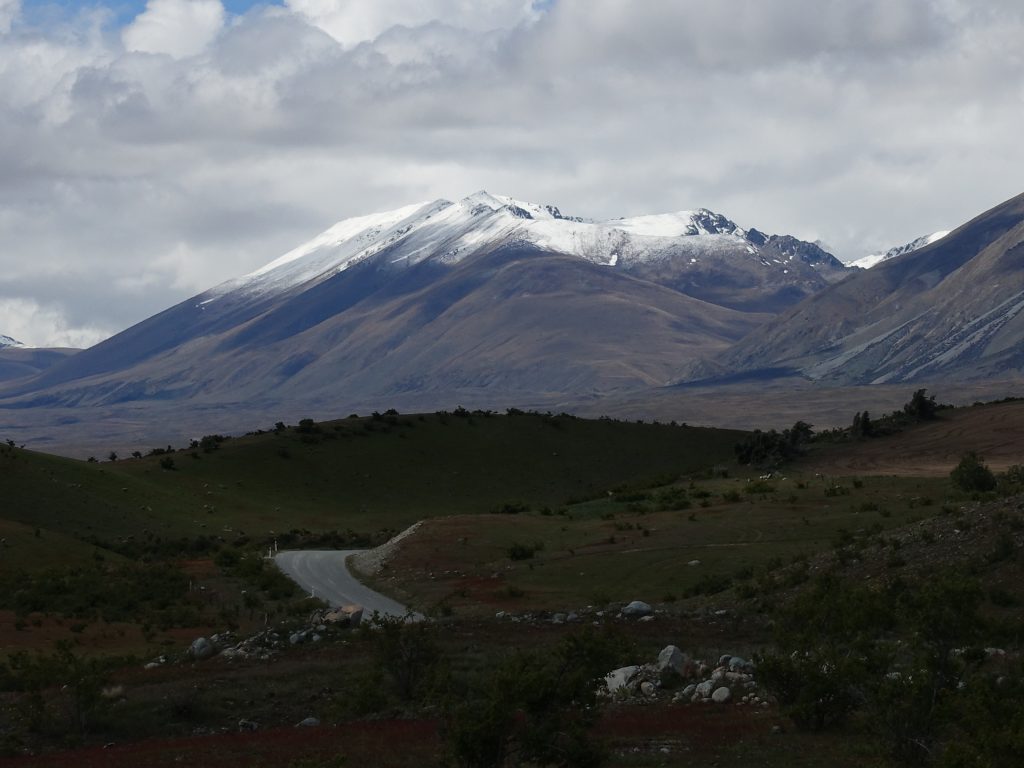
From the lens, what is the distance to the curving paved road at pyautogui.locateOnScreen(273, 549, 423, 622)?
41969 mm

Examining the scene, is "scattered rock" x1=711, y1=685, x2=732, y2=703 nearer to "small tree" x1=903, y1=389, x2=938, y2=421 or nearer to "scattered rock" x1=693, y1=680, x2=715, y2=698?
"scattered rock" x1=693, y1=680, x2=715, y2=698

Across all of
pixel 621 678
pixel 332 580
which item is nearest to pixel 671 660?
pixel 621 678

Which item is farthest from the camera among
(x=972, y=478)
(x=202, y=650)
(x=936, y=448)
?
(x=936, y=448)

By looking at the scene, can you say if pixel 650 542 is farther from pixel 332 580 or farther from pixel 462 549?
pixel 332 580

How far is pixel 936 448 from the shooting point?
2729 inches

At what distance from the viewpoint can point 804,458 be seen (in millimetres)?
69125

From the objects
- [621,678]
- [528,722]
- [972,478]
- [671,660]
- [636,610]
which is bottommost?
[621,678]

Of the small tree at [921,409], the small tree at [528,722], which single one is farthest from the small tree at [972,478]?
the small tree at [528,722]

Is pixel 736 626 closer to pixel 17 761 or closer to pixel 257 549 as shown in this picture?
pixel 17 761

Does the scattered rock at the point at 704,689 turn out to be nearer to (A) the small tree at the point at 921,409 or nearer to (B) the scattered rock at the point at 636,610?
(B) the scattered rock at the point at 636,610

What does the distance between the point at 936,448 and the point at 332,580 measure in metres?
35.1

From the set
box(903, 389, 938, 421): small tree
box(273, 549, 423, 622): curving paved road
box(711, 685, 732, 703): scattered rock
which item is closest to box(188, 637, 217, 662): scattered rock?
box(273, 549, 423, 622): curving paved road

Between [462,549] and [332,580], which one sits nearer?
[332,580]

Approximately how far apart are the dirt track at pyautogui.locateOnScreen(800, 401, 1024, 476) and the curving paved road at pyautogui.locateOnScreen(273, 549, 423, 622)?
25.1m
